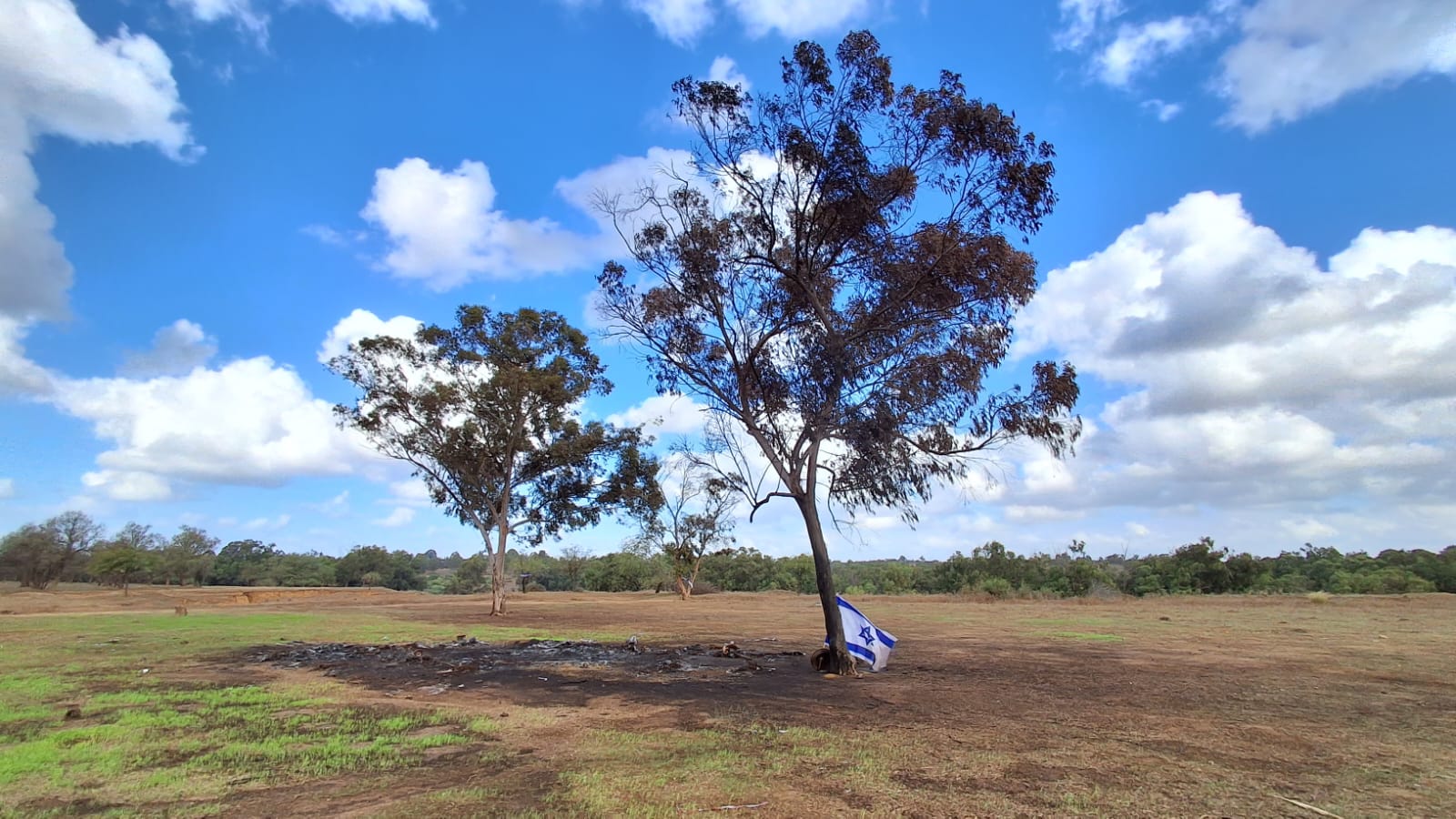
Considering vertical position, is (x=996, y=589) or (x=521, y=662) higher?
(x=996, y=589)

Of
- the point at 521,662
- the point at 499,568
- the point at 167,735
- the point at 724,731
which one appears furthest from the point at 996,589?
the point at 167,735

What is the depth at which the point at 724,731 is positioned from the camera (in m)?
7.35

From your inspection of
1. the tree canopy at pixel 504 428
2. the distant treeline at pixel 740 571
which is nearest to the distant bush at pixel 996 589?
the distant treeline at pixel 740 571

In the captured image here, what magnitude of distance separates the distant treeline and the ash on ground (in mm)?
35015

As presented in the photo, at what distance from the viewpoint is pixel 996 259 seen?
1335 cm

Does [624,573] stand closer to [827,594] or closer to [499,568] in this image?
[499,568]

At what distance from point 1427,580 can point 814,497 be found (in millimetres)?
50579

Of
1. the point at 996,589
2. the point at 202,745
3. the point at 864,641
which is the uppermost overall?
the point at 996,589

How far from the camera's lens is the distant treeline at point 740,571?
4781 centimetres

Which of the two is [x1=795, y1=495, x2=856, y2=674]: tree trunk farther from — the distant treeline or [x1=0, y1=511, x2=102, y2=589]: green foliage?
[x1=0, y1=511, x2=102, y2=589]: green foliage

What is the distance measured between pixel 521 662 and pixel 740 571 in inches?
2537

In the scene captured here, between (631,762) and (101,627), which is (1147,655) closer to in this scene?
(631,762)

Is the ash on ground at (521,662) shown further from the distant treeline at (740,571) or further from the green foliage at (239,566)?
the green foliage at (239,566)

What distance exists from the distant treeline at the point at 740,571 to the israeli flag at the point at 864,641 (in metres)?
36.1
